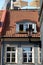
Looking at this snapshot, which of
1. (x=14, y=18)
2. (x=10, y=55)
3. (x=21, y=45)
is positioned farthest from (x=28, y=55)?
(x=14, y=18)

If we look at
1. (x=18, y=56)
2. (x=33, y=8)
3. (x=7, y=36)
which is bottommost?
(x=18, y=56)

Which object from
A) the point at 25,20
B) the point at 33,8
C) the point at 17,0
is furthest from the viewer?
the point at 17,0

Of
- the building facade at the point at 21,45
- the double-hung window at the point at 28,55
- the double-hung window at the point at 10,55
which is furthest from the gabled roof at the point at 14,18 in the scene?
the double-hung window at the point at 28,55

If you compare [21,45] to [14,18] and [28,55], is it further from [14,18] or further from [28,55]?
[14,18]

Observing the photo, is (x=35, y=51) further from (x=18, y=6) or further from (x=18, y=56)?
(x=18, y=6)

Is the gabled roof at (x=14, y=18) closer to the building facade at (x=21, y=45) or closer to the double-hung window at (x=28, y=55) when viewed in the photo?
the building facade at (x=21, y=45)

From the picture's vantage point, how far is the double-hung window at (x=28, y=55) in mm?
26913

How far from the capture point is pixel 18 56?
27.0m

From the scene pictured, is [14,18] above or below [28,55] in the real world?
above

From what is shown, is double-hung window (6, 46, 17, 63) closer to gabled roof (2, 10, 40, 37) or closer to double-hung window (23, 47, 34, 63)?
double-hung window (23, 47, 34, 63)

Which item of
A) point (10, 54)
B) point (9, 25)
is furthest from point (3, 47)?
point (9, 25)

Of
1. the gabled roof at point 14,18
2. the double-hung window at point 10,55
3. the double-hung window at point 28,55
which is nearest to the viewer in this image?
the double-hung window at point 10,55

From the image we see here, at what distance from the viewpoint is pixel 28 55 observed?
27.0m

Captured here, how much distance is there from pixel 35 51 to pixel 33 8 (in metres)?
6.61
